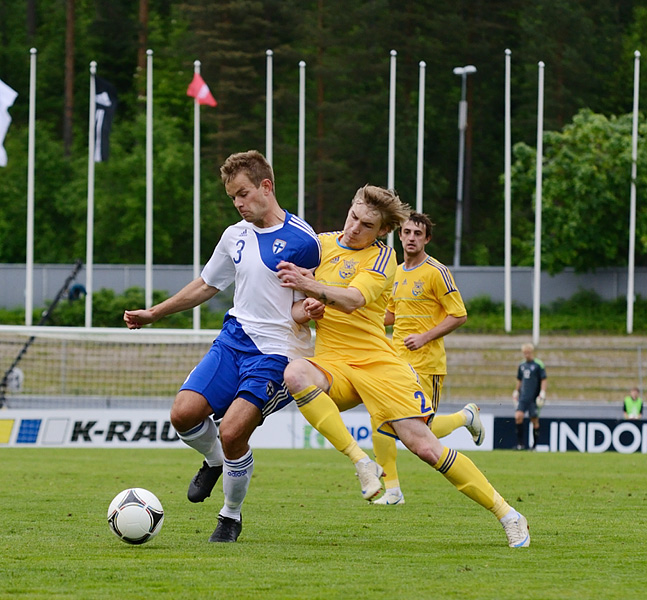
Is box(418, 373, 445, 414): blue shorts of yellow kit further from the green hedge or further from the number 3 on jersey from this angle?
the green hedge

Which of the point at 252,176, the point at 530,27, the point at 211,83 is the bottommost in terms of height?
the point at 252,176

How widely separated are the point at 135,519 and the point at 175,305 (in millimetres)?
1461

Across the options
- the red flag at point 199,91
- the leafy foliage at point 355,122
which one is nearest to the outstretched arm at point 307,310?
the red flag at point 199,91

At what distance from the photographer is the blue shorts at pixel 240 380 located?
689 cm

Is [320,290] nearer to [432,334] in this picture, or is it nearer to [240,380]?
[240,380]

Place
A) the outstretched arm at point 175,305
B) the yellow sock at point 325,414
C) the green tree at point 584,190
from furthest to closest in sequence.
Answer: the green tree at point 584,190
the outstretched arm at point 175,305
the yellow sock at point 325,414

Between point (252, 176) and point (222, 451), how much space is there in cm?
182

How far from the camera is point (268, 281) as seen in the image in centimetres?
707

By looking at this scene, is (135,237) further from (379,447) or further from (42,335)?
(379,447)

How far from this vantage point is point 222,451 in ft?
23.6

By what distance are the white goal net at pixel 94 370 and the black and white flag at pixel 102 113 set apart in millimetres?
9027

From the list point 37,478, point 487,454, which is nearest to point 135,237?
point 487,454

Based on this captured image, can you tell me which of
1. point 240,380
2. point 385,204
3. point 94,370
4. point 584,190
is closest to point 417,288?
point 385,204

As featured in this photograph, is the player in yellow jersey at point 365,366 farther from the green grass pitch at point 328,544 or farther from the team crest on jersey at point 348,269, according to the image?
the green grass pitch at point 328,544
